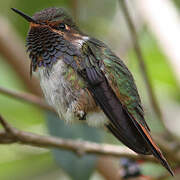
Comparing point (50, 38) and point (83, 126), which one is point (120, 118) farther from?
point (83, 126)

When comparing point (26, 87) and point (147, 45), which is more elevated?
point (26, 87)

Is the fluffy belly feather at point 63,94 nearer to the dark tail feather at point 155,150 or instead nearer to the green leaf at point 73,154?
the dark tail feather at point 155,150

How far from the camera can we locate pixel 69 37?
281cm

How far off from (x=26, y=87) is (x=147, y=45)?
77.8 inches

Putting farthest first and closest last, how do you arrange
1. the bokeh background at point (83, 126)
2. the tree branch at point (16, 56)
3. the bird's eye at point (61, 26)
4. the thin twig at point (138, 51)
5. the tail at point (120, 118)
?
the tree branch at point (16, 56) → the bokeh background at point (83, 126) → the thin twig at point (138, 51) → the bird's eye at point (61, 26) → the tail at point (120, 118)

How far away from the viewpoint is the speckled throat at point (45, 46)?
273 centimetres

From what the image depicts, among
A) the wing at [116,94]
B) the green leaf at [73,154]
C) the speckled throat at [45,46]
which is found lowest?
the green leaf at [73,154]

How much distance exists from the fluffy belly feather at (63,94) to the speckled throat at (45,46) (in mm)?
54

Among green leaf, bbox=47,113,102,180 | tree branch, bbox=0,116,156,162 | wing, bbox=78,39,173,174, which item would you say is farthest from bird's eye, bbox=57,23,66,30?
green leaf, bbox=47,113,102,180

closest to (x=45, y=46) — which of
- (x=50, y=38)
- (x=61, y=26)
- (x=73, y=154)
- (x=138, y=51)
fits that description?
(x=50, y=38)

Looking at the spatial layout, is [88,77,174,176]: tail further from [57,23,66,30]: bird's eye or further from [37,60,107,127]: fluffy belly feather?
[57,23,66,30]: bird's eye

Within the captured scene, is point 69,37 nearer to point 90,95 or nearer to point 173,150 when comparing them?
point 90,95

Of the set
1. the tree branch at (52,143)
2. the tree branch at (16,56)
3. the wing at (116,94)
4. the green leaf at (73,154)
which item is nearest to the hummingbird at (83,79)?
the wing at (116,94)

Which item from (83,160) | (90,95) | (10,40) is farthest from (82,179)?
(10,40)
